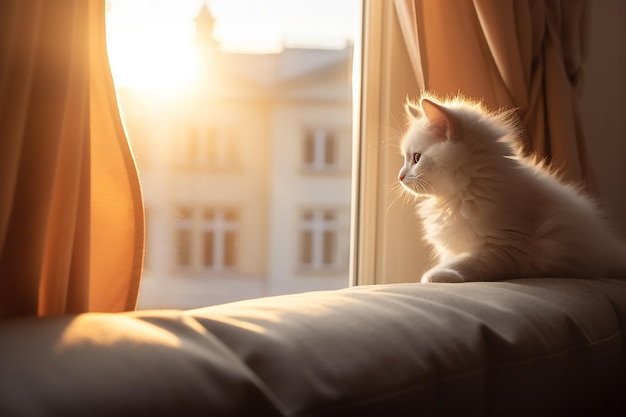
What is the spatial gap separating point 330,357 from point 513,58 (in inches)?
51.0

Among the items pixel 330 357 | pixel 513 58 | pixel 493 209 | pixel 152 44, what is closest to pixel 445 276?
pixel 493 209

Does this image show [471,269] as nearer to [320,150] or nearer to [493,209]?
[493,209]

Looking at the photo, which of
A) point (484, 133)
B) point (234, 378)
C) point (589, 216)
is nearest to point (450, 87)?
point (484, 133)

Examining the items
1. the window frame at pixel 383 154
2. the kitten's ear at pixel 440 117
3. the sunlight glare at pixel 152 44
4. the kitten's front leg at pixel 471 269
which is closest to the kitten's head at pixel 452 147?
the kitten's ear at pixel 440 117

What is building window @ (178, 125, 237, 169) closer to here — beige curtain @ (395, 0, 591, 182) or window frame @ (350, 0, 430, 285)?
window frame @ (350, 0, 430, 285)

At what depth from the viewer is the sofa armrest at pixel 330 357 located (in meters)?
0.59

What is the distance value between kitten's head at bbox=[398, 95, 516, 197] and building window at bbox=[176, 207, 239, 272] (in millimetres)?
555

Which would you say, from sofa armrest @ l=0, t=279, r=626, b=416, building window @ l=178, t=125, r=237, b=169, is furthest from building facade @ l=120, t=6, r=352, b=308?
sofa armrest @ l=0, t=279, r=626, b=416

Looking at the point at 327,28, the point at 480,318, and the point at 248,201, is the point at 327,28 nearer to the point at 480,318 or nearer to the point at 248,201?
the point at 248,201

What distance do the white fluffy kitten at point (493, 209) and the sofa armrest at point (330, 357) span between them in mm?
293

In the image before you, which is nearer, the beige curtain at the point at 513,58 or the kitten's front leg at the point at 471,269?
the kitten's front leg at the point at 471,269

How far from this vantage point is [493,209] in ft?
4.73

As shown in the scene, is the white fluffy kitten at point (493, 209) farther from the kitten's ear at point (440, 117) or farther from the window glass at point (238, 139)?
the window glass at point (238, 139)

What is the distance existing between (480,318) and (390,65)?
1.17 metres
